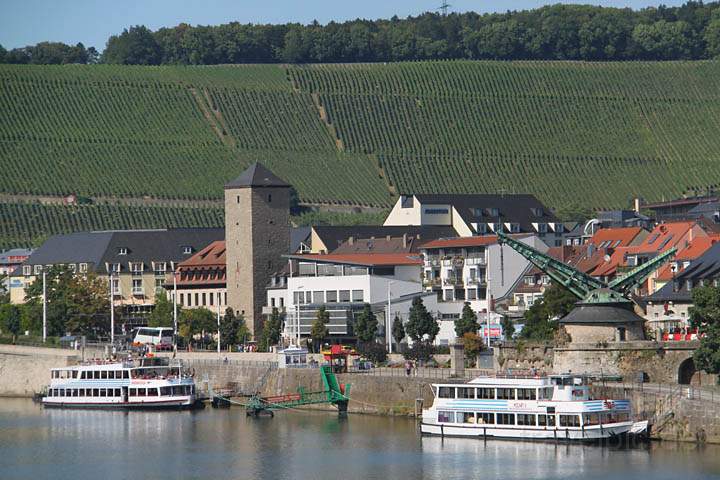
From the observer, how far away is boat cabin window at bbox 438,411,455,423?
8088 centimetres

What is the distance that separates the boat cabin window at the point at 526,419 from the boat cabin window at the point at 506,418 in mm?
331

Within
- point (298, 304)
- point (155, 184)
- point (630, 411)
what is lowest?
point (630, 411)

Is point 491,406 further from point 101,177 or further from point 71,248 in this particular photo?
point 101,177

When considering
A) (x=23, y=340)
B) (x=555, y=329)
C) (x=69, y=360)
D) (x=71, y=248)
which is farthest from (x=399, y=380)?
(x=71, y=248)

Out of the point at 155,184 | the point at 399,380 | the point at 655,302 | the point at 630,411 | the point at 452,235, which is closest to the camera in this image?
the point at 630,411

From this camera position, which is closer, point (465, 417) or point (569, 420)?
point (569, 420)

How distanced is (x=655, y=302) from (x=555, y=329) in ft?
29.1

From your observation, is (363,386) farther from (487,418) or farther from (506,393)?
(506,393)

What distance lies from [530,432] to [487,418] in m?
2.53

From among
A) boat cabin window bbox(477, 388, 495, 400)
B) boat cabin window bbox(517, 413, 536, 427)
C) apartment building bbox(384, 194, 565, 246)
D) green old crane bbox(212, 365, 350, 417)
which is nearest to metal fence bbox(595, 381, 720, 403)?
boat cabin window bbox(517, 413, 536, 427)

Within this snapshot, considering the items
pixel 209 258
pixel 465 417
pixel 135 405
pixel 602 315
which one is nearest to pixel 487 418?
pixel 465 417

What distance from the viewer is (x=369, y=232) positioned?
14062 cm

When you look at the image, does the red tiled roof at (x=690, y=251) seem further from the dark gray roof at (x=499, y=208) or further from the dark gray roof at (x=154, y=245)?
the dark gray roof at (x=154, y=245)

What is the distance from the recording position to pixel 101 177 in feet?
629
